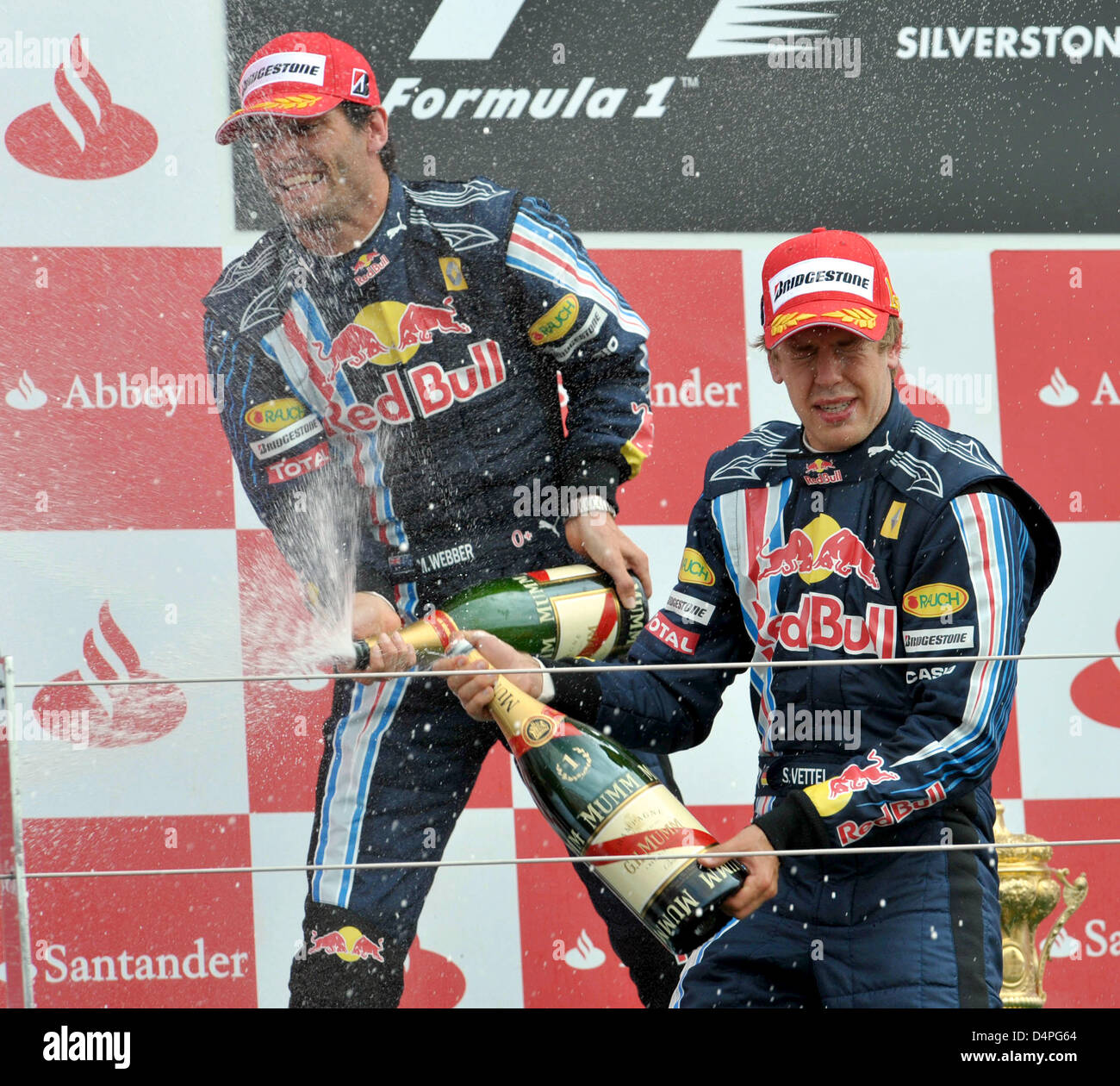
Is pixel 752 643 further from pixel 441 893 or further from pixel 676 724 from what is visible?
pixel 441 893

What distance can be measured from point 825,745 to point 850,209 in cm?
129

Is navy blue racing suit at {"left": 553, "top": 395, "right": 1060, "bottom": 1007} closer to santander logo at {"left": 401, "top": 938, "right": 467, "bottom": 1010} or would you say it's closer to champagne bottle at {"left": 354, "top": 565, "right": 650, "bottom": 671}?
champagne bottle at {"left": 354, "top": 565, "right": 650, "bottom": 671}

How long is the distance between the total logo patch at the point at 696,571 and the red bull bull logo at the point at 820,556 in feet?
0.24

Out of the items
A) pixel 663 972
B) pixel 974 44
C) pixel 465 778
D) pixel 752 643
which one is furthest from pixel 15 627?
pixel 974 44

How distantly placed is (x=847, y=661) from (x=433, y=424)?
960mm

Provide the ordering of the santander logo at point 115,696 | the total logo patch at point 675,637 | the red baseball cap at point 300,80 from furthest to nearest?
the santander logo at point 115,696
the red baseball cap at point 300,80
the total logo patch at point 675,637

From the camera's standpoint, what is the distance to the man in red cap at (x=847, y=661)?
1.35 metres

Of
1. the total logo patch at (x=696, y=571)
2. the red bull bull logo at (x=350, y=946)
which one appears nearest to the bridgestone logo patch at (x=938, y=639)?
the total logo patch at (x=696, y=571)

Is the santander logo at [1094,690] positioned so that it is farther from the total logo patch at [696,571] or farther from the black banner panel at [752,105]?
the total logo patch at [696,571]

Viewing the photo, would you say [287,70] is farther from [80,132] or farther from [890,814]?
[890,814]

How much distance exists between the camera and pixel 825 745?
1447mm

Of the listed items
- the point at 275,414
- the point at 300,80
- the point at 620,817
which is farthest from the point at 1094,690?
the point at 300,80

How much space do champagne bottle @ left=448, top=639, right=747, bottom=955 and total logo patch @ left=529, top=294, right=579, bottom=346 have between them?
2.16 feet

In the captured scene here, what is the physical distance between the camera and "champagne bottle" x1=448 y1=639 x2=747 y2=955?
135 centimetres
